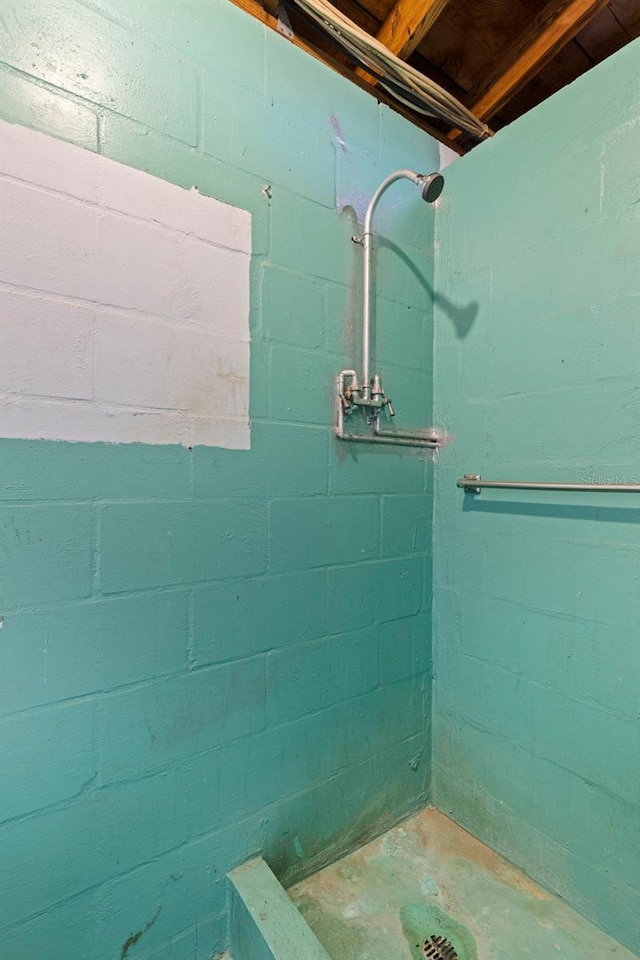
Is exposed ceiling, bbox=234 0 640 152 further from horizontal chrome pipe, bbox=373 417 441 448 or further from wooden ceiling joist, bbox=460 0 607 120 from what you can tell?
horizontal chrome pipe, bbox=373 417 441 448

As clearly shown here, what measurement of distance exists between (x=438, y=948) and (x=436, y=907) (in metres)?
0.10

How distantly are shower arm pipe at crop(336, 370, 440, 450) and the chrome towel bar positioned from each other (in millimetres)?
172

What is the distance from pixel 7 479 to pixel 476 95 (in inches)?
85.3

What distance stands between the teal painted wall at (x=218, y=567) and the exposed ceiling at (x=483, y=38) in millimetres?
282

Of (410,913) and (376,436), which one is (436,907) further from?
(376,436)

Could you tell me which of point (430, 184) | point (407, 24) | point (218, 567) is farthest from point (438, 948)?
point (407, 24)

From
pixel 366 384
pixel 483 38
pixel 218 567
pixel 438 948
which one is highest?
pixel 483 38

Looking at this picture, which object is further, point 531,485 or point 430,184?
point 531,485

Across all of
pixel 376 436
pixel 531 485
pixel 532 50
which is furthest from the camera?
pixel 532 50

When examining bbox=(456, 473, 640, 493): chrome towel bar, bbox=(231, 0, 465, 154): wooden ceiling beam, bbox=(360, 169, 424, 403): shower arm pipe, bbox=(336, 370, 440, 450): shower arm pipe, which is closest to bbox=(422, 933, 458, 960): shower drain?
bbox=(456, 473, 640, 493): chrome towel bar

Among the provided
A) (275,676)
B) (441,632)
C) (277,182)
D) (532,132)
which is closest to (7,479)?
(275,676)

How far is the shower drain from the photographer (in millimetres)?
1065

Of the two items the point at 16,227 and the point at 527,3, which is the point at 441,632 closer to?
the point at 16,227

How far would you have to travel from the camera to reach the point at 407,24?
4.70 feet
